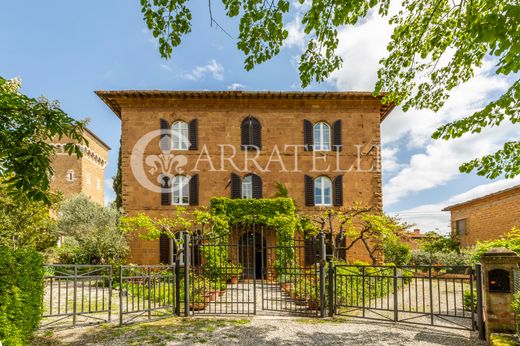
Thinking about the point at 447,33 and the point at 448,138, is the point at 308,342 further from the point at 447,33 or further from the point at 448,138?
the point at 447,33

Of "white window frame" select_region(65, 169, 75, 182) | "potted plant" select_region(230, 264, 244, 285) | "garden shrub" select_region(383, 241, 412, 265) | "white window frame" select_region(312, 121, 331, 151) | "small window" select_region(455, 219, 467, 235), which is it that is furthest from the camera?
"white window frame" select_region(65, 169, 75, 182)

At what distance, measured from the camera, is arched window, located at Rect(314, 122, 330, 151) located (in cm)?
1712

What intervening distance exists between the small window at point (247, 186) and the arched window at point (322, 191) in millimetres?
3256

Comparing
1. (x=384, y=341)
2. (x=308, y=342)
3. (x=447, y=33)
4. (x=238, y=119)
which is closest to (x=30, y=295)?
(x=308, y=342)

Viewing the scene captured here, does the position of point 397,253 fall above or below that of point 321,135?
below

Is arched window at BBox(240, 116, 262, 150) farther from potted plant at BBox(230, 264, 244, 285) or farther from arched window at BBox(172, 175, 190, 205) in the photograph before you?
potted plant at BBox(230, 264, 244, 285)

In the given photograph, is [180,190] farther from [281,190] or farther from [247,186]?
[281,190]

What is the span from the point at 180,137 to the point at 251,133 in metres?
3.62

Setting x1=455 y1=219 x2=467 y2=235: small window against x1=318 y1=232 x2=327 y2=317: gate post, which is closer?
x1=318 y1=232 x2=327 y2=317: gate post

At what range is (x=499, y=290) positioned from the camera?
6188 millimetres

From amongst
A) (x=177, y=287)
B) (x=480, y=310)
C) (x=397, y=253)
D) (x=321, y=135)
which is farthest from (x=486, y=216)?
(x=177, y=287)

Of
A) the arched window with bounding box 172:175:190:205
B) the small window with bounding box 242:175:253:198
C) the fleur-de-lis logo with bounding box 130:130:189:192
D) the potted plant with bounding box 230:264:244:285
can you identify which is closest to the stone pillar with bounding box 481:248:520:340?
the potted plant with bounding box 230:264:244:285

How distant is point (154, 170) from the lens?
16641 millimetres

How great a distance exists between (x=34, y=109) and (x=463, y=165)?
7.60 m
